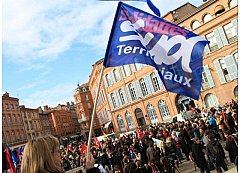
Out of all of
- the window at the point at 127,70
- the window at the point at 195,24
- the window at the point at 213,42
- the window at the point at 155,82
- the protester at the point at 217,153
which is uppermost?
the window at the point at 195,24

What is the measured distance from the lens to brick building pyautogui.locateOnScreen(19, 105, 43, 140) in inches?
2625

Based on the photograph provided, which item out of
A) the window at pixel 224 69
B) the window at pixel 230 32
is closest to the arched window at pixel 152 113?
the window at pixel 224 69

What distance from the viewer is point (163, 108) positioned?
41219 millimetres

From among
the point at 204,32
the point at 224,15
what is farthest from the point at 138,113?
the point at 224,15

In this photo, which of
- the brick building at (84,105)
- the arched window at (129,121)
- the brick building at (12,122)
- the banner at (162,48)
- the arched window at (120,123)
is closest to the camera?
the banner at (162,48)

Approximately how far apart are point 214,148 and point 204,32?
2747 cm

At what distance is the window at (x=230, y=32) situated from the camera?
3191 cm

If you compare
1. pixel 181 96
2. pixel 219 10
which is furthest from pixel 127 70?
pixel 219 10

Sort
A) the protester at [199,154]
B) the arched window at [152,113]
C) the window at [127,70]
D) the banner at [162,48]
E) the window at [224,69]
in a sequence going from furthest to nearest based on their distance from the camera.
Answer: the window at [127,70]
the arched window at [152,113]
the window at [224,69]
the protester at [199,154]
the banner at [162,48]

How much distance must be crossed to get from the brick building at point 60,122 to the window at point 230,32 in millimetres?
66780

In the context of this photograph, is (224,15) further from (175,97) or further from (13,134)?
(13,134)

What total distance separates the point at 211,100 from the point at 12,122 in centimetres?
4083

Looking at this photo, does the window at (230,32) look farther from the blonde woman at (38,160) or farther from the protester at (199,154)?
the blonde woman at (38,160)

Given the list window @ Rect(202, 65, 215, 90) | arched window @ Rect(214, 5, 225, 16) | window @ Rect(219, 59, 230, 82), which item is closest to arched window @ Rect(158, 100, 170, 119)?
window @ Rect(202, 65, 215, 90)
